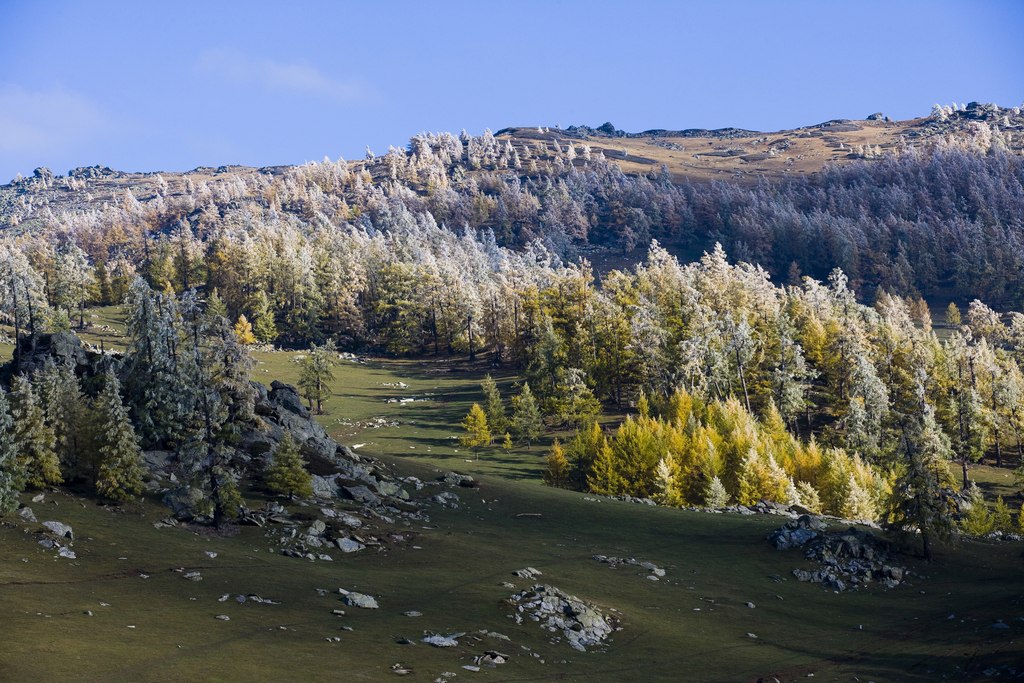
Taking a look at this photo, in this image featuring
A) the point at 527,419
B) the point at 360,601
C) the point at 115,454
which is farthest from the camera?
the point at 527,419

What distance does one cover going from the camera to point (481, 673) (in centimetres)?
3155

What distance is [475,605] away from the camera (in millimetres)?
40125

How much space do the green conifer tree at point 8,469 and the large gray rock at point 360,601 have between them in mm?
18785

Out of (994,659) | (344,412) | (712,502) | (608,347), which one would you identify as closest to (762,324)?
(608,347)

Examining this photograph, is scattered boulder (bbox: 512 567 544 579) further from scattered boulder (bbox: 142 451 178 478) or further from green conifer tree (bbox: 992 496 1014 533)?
green conifer tree (bbox: 992 496 1014 533)

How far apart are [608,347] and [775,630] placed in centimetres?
7516

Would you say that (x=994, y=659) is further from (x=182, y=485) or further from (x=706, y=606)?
(x=182, y=485)

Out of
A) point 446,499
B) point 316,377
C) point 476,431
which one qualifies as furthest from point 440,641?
point 316,377

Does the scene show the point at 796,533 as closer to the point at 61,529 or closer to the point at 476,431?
the point at 476,431

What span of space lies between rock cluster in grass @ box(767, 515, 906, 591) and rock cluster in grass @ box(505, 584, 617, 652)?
2004 cm

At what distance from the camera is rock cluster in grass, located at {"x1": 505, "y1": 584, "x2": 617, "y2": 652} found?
38.5 metres

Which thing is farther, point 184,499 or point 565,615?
point 184,499

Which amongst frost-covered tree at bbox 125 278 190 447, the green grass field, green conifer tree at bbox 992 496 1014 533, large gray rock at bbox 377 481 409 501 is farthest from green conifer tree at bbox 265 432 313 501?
green conifer tree at bbox 992 496 1014 533

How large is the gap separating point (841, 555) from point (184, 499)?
45414mm
